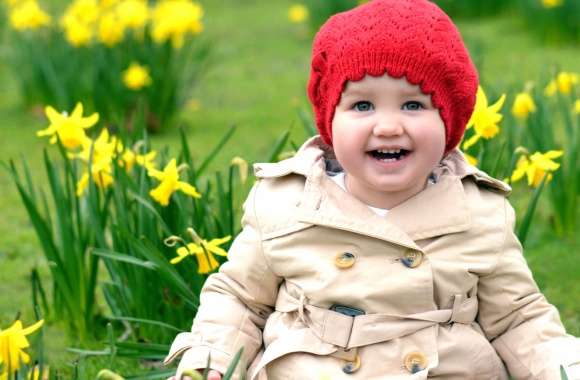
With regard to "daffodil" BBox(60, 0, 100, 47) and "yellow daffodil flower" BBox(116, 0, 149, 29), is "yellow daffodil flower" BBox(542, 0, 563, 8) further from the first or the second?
"daffodil" BBox(60, 0, 100, 47)

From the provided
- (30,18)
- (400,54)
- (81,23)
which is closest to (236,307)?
(400,54)

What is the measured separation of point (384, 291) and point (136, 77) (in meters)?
3.38

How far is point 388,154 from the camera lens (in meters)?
2.25

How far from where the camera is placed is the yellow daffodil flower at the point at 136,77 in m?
5.41

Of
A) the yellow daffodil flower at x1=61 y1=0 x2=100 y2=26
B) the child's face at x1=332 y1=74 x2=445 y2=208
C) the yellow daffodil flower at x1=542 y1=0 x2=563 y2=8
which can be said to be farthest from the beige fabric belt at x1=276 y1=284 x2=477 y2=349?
the yellow daffodil flower at x1=542 y1=0 x2=563 y2=8

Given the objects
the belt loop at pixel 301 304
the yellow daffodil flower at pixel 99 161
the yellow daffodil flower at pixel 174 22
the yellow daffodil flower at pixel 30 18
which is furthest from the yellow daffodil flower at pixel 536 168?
the yellow daffodil flower at pixel 30 18

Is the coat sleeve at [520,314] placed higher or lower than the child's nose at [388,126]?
lower

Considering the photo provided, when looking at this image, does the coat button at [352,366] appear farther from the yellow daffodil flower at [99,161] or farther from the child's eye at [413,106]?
the yellow daffodil flower at [99,161]

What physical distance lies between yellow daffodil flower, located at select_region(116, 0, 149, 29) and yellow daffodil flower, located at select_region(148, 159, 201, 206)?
2.76 metres

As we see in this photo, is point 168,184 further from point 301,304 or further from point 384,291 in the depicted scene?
point 384,291

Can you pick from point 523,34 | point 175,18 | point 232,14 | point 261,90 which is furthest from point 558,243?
point 232,14

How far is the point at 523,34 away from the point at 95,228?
4.96m

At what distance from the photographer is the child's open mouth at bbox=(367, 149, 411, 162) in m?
2.24

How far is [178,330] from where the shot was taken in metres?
2.84
